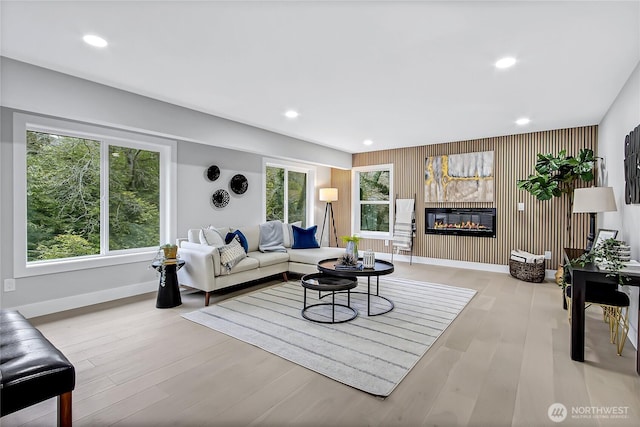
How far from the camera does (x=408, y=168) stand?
6.82 meters

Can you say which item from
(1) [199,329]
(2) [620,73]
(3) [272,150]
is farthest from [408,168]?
(1) [199,329]

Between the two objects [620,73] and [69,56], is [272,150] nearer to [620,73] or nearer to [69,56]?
[69,56]

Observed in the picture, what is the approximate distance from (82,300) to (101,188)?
1356 mm

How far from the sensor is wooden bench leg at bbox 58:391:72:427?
1.56m

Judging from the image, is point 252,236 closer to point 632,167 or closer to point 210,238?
point 210,238

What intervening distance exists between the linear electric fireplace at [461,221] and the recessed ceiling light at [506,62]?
140 inches

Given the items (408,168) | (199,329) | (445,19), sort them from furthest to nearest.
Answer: (408,168) < (199,329) < (445,19)

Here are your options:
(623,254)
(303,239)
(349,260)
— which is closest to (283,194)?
(303,239)

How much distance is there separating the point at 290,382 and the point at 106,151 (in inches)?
144

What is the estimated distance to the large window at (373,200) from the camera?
7270 millimetres

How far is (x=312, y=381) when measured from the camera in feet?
7.25

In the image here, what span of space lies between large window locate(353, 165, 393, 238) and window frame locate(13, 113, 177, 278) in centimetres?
432

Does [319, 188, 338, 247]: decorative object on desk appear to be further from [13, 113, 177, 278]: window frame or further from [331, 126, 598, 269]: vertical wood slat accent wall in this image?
[13, 113, 177, 278]: window frame

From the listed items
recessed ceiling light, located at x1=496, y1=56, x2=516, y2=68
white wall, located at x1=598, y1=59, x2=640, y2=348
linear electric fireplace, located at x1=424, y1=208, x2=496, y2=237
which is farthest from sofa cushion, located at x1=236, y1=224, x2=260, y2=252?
white wall, located at x1=598, y1=59, x2=640, y2=348
